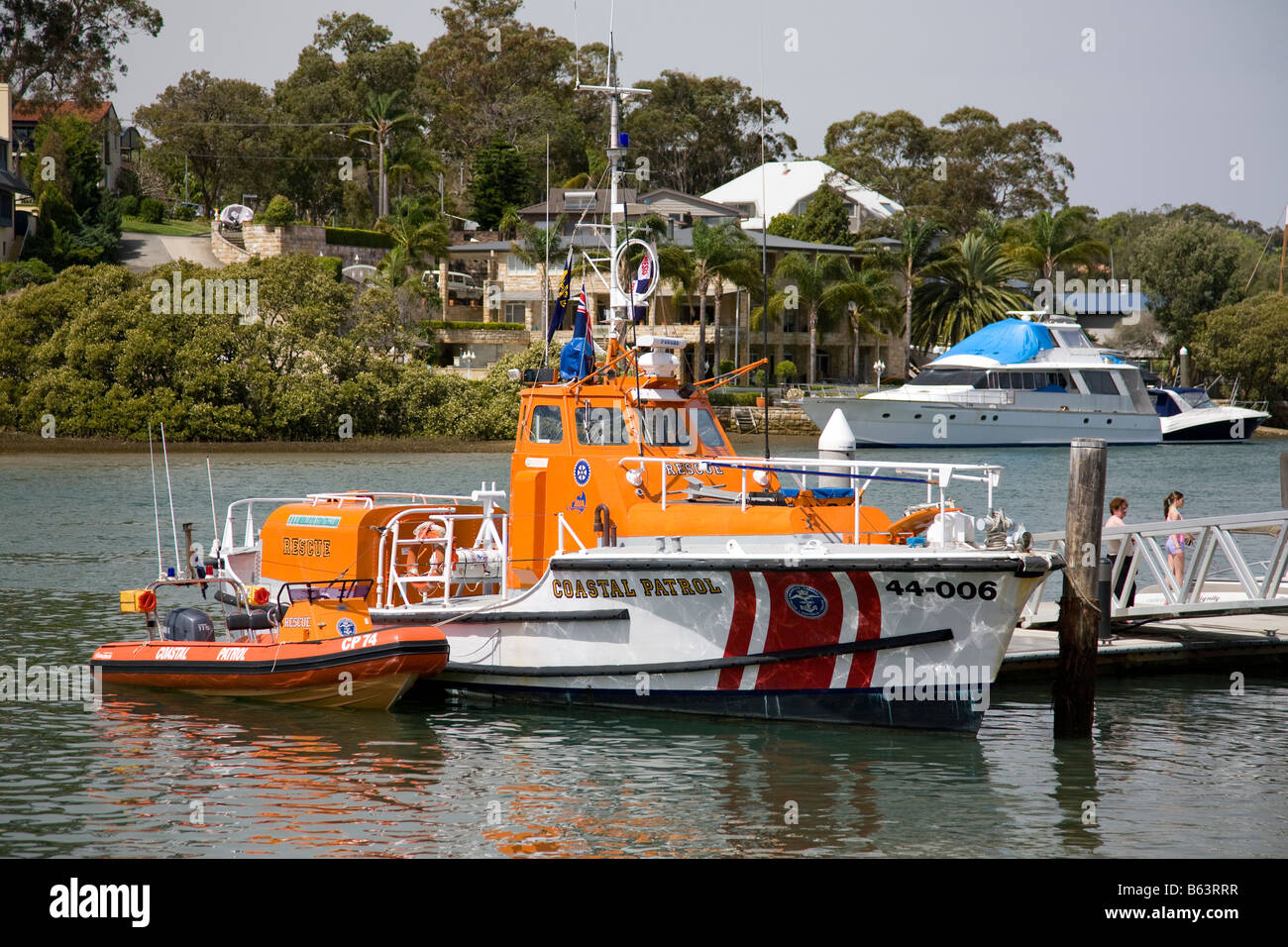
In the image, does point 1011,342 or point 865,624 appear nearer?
point 865,624

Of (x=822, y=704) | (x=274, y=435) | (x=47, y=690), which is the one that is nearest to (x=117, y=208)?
(x=274, y=435)

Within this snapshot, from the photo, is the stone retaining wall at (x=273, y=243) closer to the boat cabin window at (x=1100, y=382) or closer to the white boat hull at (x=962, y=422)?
the white boat hull at (x=962, y=422)

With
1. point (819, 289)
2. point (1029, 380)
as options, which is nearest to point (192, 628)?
point (1029, 380)

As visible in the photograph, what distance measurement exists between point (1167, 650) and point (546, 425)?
7.25 metres

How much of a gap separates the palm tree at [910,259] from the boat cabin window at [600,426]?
59.6m

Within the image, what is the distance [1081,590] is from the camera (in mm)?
11445

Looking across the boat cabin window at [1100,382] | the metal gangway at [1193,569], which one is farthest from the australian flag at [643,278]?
the boat cabin window at [1100,382]

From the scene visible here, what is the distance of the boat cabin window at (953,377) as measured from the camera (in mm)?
56062

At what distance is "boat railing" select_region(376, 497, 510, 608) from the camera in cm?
1324

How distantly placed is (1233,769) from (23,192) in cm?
6609

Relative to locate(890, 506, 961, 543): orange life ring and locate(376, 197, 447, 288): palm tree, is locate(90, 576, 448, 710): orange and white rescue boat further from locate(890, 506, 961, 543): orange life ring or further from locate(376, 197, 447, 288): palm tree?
locate(376, 197, 447, 288): palm tree

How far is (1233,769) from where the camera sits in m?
11.6

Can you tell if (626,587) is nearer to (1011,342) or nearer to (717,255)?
(1011,342)
